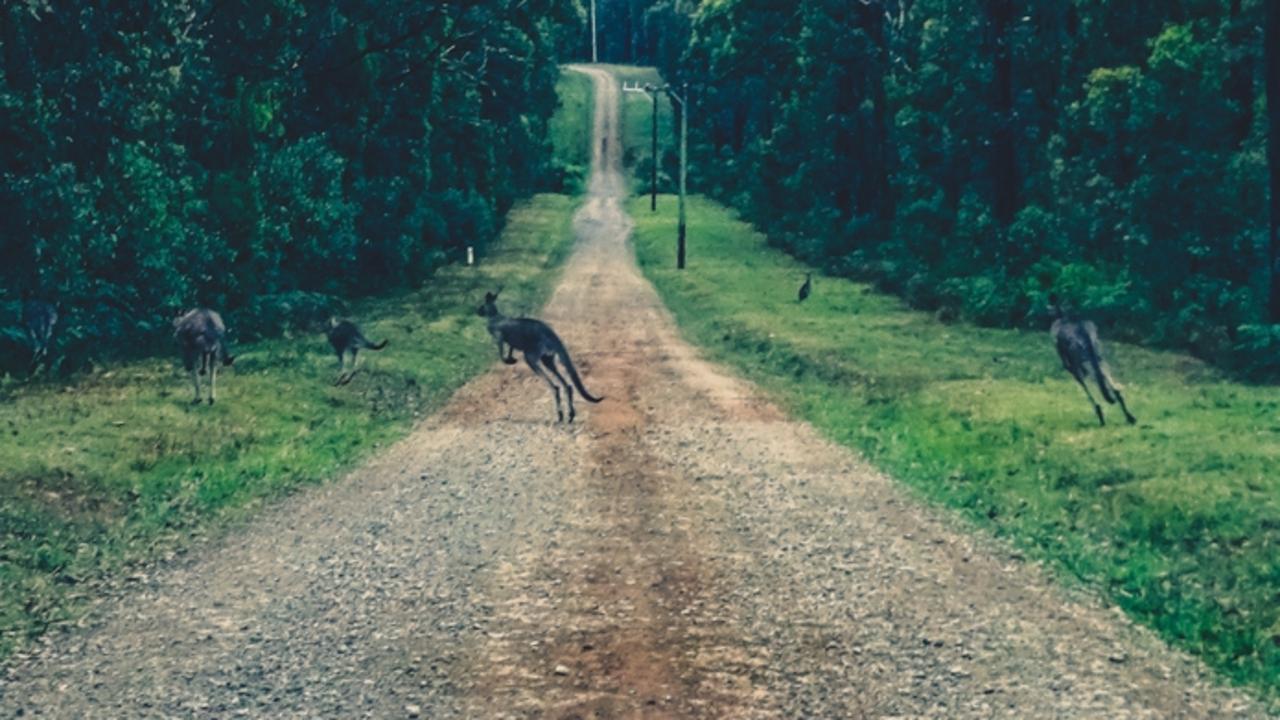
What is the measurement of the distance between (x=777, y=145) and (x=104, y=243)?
1696 inches

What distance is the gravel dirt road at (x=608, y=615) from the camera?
7.45 metres

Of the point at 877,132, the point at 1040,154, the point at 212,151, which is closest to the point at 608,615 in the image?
the point at 212,151

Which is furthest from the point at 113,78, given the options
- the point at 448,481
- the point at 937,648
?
the point at 937,648

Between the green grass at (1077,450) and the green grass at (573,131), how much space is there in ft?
240

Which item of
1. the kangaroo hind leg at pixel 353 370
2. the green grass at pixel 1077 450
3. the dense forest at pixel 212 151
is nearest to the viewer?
A: the green grass at pixel 1077 450

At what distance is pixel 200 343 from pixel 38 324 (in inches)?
152

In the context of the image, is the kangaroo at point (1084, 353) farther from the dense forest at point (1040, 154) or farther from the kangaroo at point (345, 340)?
the kangaroo at point (345, 340)

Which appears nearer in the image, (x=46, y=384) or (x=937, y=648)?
(x=937, y=648)

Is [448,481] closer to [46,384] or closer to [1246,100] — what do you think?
[46,384]

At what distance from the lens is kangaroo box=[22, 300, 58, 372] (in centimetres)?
1952

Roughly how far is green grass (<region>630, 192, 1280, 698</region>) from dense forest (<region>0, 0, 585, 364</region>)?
951 centimetres

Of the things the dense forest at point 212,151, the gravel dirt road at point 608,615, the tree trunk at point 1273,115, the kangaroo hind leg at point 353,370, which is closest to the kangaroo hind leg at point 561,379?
the gravel dirt road at point 608,615

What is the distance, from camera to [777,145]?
196ft

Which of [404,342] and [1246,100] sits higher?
[1246,100]
